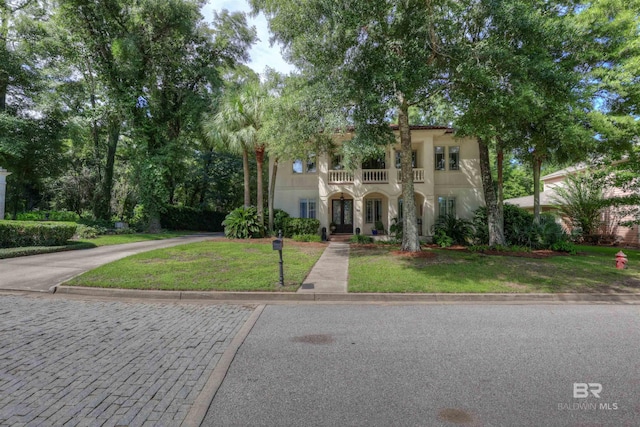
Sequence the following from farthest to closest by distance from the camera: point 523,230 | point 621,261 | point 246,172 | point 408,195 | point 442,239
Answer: point 246,172, point 442,239, point 523,230, point 408,195, point 621,261

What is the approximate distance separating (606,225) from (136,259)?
84.6 feet

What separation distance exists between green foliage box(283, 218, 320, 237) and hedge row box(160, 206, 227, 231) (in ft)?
44.8

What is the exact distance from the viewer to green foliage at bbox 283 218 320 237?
18000 mm

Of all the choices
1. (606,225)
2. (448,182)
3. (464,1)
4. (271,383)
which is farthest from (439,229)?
(271,383)

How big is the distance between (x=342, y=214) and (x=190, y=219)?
1578cm

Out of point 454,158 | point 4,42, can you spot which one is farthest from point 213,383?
point 4,42

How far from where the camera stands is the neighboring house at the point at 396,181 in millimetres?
17938

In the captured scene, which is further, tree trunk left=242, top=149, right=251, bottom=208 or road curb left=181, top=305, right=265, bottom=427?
tree trunk left=242, top=149, right=251, bottom=208

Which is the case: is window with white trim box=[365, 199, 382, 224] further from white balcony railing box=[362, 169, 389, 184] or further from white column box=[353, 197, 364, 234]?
white balcony railing box=[362, 169, 389, 184]

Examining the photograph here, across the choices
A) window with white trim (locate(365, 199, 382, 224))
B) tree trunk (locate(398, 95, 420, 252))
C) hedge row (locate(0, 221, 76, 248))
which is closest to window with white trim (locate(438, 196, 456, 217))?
window with white trim (locate(365, 199, 382, 224))

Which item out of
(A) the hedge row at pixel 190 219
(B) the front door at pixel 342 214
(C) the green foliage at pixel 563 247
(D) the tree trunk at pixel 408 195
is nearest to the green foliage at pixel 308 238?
(B) the front door at pixel 342 214

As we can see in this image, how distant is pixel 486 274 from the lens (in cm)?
873

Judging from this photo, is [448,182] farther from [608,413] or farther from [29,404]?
[29,404]

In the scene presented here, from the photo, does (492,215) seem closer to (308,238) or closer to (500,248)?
(500,248)
